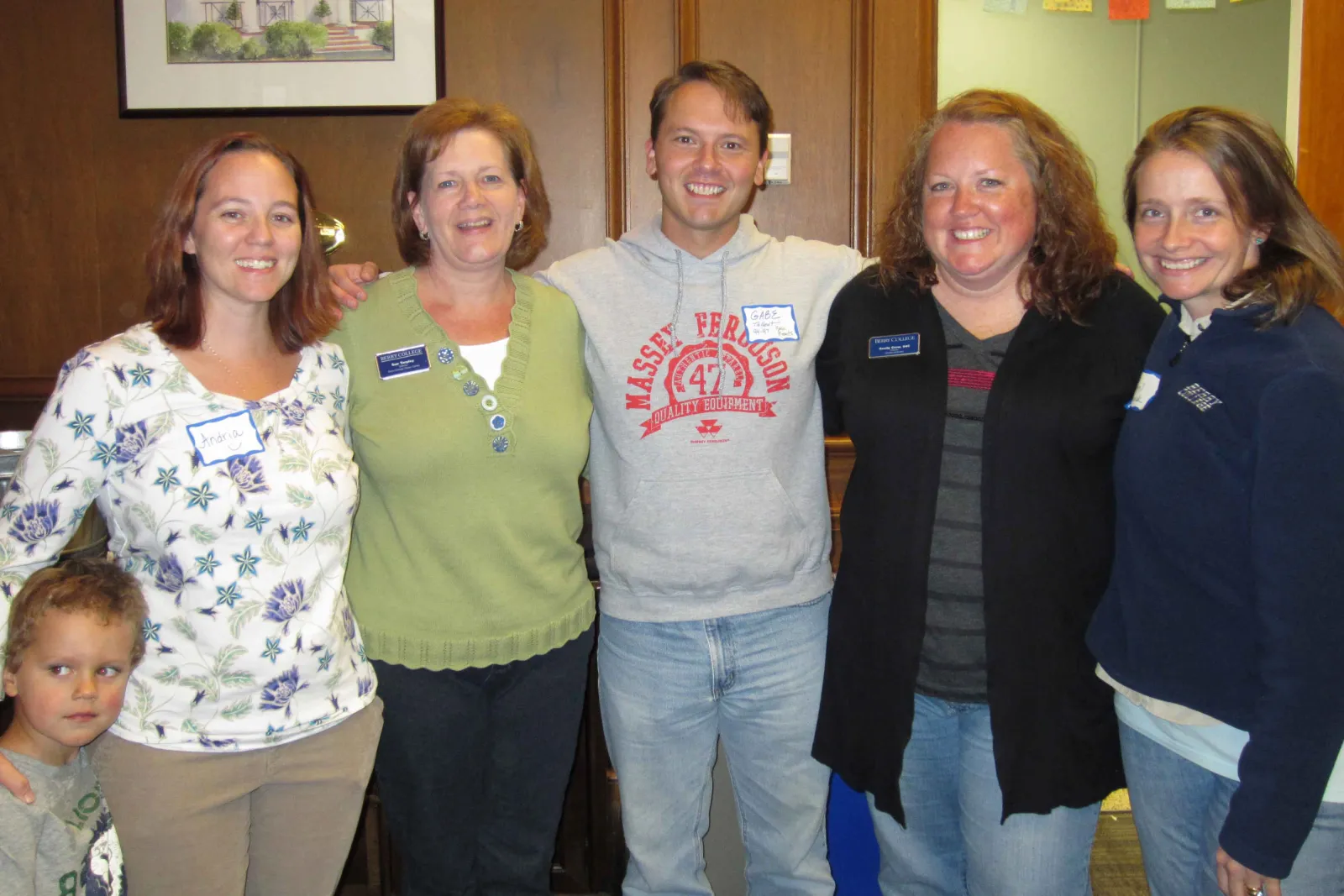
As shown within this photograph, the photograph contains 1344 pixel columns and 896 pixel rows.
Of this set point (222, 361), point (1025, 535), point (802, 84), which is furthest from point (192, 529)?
point (802, 84)

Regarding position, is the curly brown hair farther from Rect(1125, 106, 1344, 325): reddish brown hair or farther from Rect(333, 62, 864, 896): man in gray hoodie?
Rect(333, 62, 864, 896): man in gray hoodie

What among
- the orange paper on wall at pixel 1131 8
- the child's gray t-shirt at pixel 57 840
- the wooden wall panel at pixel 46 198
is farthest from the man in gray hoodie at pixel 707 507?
the orange paper on wall at pixel 1131 8

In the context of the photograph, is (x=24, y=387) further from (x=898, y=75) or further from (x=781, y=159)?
(x=898, y=75)

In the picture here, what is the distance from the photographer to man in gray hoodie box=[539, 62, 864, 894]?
165 cm

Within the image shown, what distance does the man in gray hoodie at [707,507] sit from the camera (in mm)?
1648

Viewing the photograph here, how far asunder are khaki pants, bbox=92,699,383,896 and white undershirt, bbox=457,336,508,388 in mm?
572

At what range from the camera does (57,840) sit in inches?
50.6

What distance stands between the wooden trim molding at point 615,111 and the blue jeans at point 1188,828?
71.7 inches

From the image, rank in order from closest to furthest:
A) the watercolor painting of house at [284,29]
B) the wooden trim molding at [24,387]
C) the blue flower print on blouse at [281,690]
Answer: the blue flower print on blouse at [281,690] → the watercolor painting of house at [284,29] → the wooden trim molding at [24,387]

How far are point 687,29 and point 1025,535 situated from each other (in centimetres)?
175

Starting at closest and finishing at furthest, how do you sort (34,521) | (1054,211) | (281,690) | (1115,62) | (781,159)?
(34,521), (281,690), (1054,211), (781,159), (1115,62)

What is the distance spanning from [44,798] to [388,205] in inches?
68.7

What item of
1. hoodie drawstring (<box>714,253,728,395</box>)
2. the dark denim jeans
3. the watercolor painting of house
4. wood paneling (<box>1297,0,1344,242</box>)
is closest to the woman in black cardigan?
hoodie drawstring (<box>714,253,728,395</box>)

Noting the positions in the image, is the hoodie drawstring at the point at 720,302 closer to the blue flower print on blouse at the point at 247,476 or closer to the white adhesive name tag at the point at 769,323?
the white adhesive name tag at the point at 769,323
